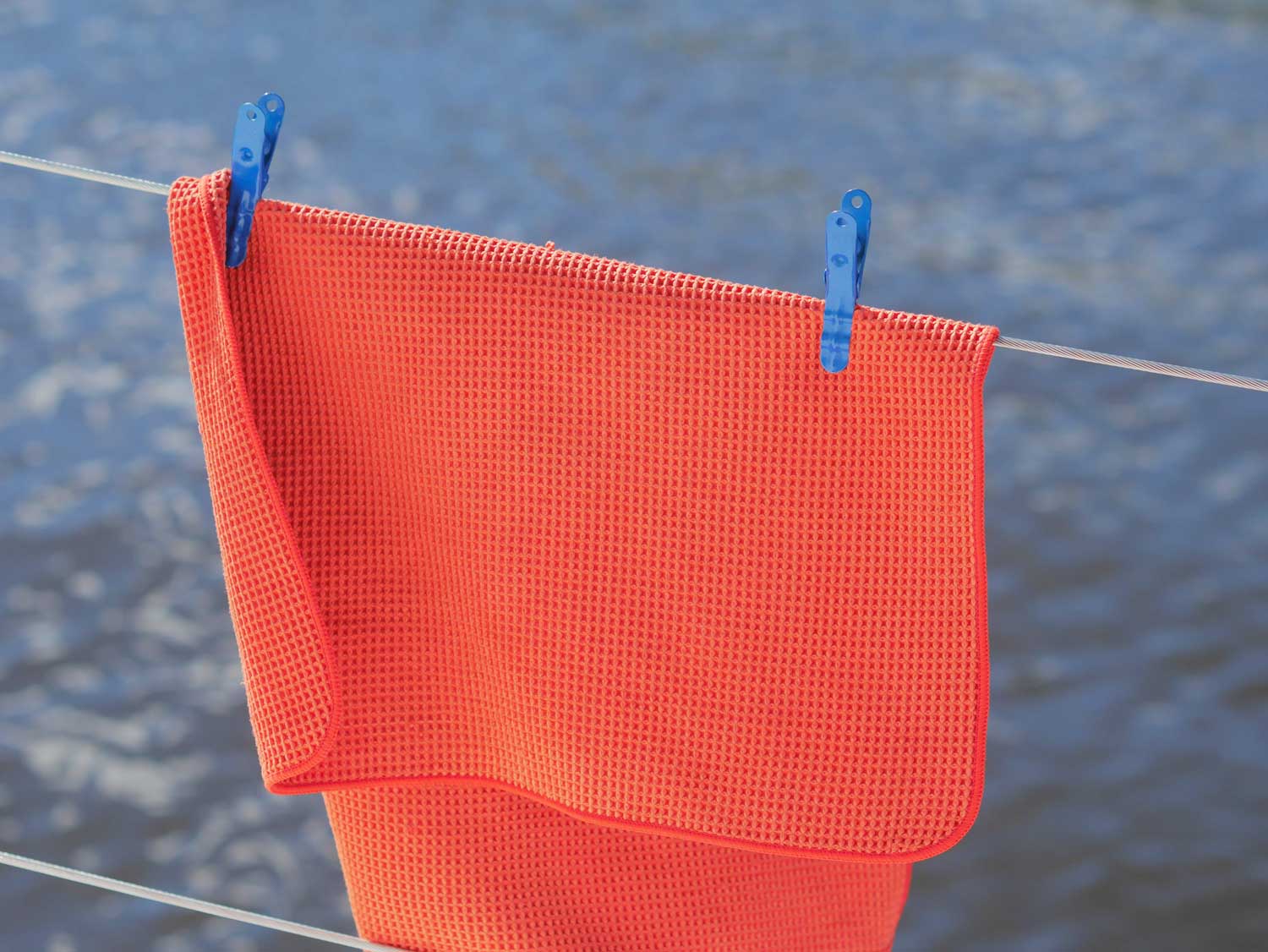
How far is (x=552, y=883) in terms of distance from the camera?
3.44 ft

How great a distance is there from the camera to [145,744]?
2.37 m

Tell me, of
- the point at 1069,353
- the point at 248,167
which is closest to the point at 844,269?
the point at 1069,353

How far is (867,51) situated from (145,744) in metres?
2.60

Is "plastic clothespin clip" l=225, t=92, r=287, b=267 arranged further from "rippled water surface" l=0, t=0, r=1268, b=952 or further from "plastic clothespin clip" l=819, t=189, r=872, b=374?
"rippled water surface" l=0, t=0, r=1268, b=952

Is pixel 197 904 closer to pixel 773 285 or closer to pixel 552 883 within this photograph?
pixel 552 883

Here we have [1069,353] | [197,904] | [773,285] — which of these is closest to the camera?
[1069,353]

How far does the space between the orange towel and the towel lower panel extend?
0.17 feet

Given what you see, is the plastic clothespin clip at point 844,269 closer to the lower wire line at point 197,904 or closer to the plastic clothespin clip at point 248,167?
the plastic clothespin clip at point 248,167

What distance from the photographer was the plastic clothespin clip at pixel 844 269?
33.0 inches

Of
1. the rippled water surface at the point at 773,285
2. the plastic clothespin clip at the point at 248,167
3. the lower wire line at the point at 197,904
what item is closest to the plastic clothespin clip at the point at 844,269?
the plastic clothespin clip at the point at 248,167

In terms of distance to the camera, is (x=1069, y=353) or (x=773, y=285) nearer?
(x=1069, y=353)

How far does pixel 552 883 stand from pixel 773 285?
90.3 inches

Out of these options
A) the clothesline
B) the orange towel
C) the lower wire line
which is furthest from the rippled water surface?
the clothesline

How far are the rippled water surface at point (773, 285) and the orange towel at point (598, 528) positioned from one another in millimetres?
1346
